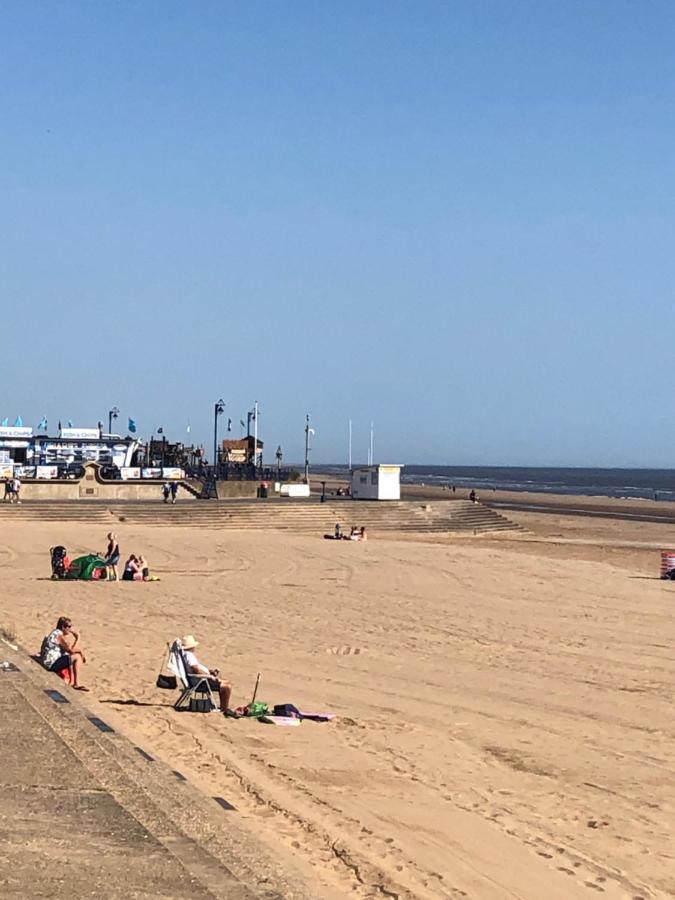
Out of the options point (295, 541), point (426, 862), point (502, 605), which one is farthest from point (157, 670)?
point (295, 541)

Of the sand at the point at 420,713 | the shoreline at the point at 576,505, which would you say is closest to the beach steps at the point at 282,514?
the sand at the point at 420,713

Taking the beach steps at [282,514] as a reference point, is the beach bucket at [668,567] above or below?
below

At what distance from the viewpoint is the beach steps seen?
41.2 m

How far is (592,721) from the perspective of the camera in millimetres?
12797

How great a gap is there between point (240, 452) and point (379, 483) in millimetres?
15935

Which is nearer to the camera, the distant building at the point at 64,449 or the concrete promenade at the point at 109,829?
the concrete promenade at the point at 109,829

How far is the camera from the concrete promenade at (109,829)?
6.12 metres

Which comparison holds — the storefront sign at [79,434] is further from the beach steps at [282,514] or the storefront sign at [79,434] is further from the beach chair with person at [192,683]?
the beach chair with person at [192,683]

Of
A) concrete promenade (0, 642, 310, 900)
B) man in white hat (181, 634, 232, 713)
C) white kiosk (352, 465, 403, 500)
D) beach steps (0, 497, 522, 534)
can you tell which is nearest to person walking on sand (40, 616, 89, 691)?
man in white hat (181, 634, 232, 713)

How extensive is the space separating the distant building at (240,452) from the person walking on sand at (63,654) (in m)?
48.7

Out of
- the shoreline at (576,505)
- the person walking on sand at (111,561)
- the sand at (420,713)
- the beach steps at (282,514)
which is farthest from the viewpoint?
the shoreline at (576,505)

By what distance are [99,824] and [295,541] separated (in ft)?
98.2

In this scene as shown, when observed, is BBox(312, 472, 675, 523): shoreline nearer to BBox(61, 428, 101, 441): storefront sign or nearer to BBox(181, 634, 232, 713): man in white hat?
BBox(61, 428, 101, 441): storefront sign

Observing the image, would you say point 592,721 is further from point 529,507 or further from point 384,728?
point 529,507
